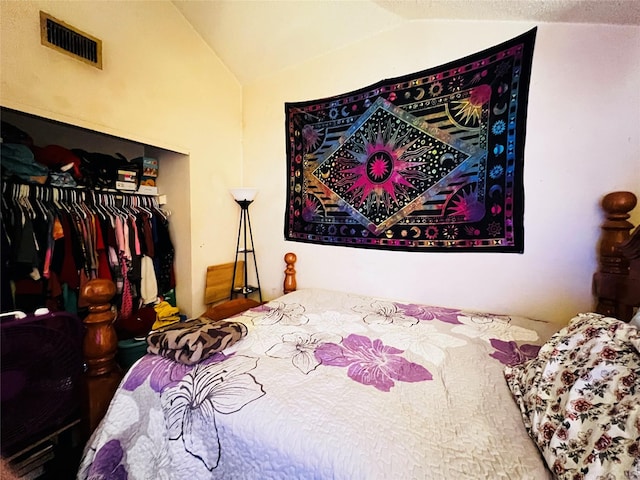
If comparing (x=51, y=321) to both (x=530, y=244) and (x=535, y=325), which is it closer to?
(x=535, y=325)

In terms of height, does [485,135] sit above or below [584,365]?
above

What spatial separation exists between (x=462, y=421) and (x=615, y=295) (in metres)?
1.08

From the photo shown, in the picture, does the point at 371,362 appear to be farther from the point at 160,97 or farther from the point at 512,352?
the point at 160,97

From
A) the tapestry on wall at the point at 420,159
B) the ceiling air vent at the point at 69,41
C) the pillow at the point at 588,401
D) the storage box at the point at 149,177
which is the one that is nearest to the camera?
the pillow at the point at 588,401

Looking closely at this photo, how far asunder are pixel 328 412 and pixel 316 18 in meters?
2.15

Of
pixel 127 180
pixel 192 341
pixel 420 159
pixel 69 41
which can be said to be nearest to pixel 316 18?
→ pixel 420 159

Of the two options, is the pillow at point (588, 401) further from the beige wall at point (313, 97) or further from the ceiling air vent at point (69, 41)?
the ceiling air vent at point (69, 41)

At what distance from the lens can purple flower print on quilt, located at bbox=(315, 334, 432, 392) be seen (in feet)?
2.79

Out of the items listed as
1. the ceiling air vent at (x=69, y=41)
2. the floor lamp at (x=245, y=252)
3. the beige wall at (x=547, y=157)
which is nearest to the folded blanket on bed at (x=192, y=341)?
the beige wall at (x=547, y=157)

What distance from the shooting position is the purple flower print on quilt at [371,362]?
33.4 inches

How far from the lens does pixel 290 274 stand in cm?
203

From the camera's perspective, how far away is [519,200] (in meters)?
1.35

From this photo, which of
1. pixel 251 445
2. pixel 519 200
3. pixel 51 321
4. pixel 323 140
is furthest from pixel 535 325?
pixel 51 321

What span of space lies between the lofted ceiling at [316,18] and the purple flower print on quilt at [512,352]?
147 centimetres
